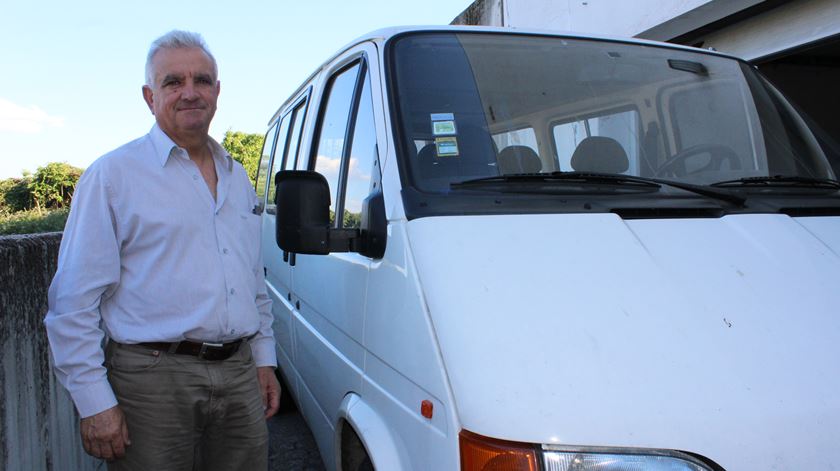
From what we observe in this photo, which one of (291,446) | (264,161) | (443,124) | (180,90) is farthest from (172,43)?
(264,161)

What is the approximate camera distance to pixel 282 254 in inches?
159

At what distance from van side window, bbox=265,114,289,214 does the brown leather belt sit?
2.44 meters

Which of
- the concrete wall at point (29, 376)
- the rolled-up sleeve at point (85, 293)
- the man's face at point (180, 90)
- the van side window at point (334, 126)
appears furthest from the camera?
the van side window at point (334, 126)

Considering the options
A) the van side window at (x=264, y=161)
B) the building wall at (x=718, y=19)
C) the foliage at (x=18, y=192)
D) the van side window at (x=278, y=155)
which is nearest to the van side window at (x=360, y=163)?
the van side window at (x=278, y=155)

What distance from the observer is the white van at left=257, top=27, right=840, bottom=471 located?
1.52m

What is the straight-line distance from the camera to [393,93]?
2418 mm

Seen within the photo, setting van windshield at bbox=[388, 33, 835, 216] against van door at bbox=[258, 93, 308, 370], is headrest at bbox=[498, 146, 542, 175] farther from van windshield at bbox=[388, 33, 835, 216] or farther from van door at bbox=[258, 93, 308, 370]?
van door at bbox=[258, 93, 308, 370]

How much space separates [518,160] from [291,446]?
112 inches

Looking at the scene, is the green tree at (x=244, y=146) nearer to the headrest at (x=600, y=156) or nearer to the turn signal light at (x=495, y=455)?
the headrest at (x=600, y=156)

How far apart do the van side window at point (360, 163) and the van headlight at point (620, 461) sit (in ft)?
4.15

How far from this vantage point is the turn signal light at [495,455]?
1.48m

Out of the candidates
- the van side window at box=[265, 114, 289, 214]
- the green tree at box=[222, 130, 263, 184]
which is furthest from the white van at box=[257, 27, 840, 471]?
the green tree at box=[222, 130, 263, 184]

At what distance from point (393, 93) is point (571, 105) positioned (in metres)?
0.77

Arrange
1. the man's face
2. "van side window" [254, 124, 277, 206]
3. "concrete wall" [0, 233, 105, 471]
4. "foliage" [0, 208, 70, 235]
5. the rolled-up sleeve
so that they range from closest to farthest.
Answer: the rolled-up sleeve
the man's face
"concrete wall" [0, 233, 105, 471]
"foliage" [0, 208, 70, 235]
"van side window" [254, 124, 277, 206]
